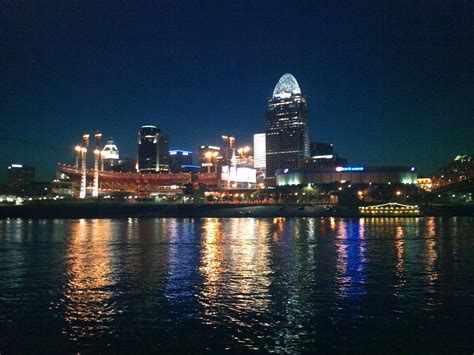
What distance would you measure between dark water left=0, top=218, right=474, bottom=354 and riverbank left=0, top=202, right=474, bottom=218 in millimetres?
64274

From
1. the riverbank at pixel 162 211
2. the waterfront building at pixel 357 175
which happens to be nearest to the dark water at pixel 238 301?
the riverbank at pixel 162 211

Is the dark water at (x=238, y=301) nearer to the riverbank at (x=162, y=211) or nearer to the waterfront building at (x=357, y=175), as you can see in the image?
the riverbank at (x=162, y=211)

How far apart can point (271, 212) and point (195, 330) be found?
87212 millimetres

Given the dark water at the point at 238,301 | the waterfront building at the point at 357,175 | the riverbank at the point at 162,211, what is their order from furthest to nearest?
1. the waterfront building at the point at 357,175
2. the riverbank at the point at 162,211
3. the dark water at the point at 238,301

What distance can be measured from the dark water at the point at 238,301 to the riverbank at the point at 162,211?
64.3 metres

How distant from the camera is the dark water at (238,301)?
1322 cm

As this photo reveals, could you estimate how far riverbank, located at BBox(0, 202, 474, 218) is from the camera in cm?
9750

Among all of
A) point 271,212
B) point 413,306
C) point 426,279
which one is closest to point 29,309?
point 413,306

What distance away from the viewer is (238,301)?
58.3 feet

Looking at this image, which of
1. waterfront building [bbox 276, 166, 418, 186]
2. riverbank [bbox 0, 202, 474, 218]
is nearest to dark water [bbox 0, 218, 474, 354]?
riverbank [bbox 0, 202, 474, 218]

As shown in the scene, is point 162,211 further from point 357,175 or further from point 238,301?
point 357,175

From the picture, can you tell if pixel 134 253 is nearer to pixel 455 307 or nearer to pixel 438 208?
pixel 455 307

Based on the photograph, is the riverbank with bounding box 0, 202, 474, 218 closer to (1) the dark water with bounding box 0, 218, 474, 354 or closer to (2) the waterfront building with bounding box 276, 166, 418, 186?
(1) the dark water with bounding box 0, 218, 474, 354

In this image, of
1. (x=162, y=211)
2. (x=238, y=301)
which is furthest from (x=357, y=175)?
(x=238, y=301)
